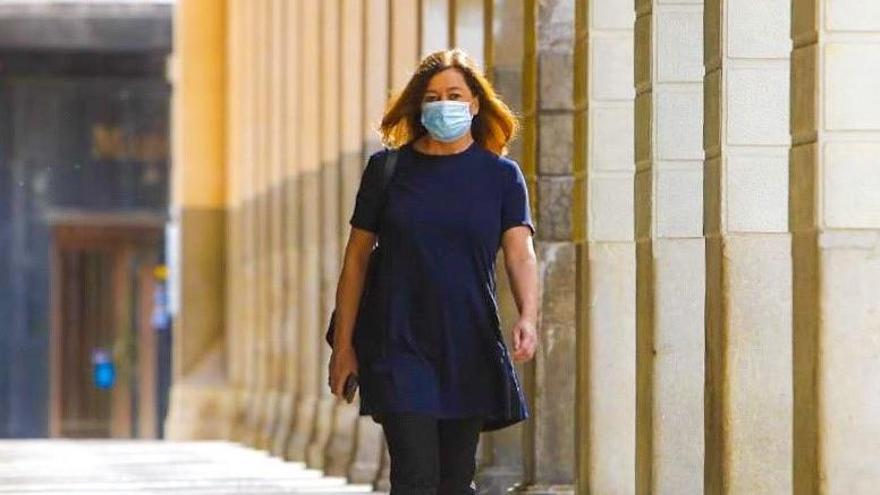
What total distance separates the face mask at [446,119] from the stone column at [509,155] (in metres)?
7.19

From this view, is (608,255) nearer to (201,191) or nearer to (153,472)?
(153,472)

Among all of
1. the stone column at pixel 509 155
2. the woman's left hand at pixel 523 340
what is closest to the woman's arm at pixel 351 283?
the woman's left hand at pixel 523 340

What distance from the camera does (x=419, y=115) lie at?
33.2ft

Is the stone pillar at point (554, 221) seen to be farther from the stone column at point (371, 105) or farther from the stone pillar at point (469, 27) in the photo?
the stone column at point (371, 105)

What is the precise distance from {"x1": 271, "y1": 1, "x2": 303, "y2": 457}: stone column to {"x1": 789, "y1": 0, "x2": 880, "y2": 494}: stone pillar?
17.2 metres

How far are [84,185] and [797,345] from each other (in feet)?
116

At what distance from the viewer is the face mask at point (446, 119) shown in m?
9.92

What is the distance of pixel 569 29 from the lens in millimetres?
16312

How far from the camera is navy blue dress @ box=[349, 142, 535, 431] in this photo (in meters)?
9.90

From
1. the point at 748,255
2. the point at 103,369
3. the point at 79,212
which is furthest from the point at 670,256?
the point at 103,369

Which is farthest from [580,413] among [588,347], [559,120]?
[559,120]

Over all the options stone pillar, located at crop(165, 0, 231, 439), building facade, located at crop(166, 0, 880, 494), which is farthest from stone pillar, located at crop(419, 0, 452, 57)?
stone pillar, located at crop(165, 0, 231, 439)

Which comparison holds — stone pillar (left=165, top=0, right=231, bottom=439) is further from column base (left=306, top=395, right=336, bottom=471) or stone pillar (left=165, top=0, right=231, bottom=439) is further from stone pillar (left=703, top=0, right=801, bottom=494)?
stone pillar (left=703, top=0, right=801, bottom=494)

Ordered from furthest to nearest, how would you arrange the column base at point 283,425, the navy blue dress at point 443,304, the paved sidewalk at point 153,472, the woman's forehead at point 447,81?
the column base at point 283,425, the paved sidewalk at point 153,472, the woman's forehead at point 447,81, the navy blue dress at point 443,304
